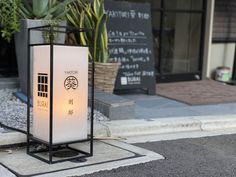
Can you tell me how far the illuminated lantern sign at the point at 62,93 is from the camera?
4.81 m

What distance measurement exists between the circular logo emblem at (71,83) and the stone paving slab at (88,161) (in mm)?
844

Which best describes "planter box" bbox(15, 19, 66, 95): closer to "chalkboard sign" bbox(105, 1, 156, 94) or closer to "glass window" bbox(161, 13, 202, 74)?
"chalkboard sign" bbox(105, 1, 156, 94)

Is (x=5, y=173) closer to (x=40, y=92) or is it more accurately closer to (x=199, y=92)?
(x=40, y=92)

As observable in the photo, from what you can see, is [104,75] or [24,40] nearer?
[24,40]

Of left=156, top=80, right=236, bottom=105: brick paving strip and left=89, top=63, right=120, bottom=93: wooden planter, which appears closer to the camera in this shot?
left=89, top=63, right=120, bottom=93: wooden planter

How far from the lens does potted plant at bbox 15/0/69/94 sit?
23.0 feet

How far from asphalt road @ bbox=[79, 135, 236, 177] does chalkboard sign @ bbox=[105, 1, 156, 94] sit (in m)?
2.76

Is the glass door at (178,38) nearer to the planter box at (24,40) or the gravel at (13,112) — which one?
the planter box at (24,40)

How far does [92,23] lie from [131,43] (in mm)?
1225

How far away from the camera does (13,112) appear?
6.32 meters

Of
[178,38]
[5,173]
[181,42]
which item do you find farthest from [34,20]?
[181,42]

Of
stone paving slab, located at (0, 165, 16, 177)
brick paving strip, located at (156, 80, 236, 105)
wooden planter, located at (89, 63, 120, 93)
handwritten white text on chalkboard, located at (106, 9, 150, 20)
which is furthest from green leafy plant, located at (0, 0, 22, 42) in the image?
Result: brick paving strip, located at (156, 80, 236, 105)

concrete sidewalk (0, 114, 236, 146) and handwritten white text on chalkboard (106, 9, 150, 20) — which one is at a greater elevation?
handwritten white text on chalkboard (106, 9, 150, 20)

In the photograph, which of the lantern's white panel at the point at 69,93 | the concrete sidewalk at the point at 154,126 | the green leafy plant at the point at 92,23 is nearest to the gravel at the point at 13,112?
the concrete sidewalk at the point at 154,126
